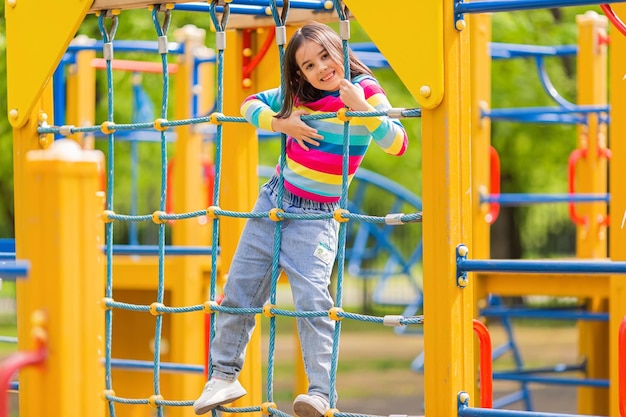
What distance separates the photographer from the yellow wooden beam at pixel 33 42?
4023 millimetres

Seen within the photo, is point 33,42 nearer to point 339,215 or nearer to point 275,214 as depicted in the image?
point 275,214

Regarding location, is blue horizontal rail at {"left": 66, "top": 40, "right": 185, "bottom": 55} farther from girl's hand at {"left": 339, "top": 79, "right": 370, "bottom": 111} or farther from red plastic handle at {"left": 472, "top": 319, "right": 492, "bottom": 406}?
red plastic handle at {"left": 472, "top": 319, "right": 492, "bottom": 406}

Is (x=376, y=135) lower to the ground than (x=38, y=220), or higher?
higher

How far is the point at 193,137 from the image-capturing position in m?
6.80

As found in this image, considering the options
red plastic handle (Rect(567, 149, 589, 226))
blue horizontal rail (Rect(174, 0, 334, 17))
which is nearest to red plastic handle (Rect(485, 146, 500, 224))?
red plastic handle (Rect(567, 149, 589, 226))

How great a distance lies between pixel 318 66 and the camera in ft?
11.2

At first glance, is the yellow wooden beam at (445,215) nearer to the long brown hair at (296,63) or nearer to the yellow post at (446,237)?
the yellow post at (446,237)

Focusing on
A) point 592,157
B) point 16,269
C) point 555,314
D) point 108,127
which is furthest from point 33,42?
point 592,157

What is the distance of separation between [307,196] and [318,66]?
0.42 metres

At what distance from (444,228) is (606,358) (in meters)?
3.90

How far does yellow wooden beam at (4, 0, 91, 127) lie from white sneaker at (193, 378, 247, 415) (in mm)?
1306

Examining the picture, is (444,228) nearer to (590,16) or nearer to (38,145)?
(38,145)

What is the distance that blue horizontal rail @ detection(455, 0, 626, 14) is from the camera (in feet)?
9.94

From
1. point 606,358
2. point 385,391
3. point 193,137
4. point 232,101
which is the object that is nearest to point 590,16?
point 606,358
